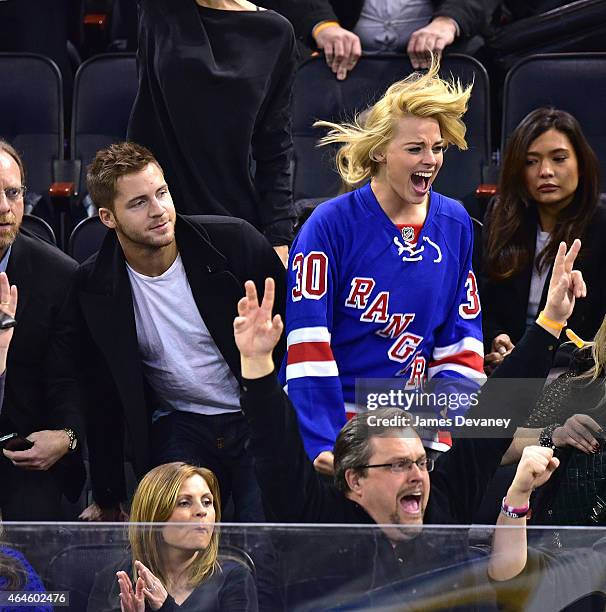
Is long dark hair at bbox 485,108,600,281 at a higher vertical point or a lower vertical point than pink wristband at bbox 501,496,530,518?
higher

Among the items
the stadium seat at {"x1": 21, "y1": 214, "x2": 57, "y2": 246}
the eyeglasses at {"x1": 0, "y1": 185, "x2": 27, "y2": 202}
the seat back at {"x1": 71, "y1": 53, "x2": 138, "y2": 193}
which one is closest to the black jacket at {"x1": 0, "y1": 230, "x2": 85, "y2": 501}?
the eyeglasses at {"x1": 0, "y1": 185, "x2": 27, "y2": 202}

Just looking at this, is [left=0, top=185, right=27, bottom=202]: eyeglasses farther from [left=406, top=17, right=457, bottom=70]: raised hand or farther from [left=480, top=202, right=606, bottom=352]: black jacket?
[left=406, top=17, right=457, bottom=70]: raised hand

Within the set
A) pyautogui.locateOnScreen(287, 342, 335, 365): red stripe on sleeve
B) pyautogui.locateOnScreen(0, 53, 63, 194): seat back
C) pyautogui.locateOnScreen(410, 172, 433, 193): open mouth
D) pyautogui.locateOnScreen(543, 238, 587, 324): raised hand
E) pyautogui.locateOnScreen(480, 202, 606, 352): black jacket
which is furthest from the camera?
pyautogui.locateOnScreen(0, 53, 63, 194): seat back

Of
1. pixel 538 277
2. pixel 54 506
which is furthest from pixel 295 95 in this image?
pixel 54 506

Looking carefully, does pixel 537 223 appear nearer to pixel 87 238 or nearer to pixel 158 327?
pixel 158 327

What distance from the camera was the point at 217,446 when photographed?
2416 millimetres

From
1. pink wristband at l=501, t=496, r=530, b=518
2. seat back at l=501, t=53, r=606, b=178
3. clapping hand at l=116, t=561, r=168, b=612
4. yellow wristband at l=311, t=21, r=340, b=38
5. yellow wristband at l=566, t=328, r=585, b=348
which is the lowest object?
clapping hand at l=116, t=561, r=168, b=612

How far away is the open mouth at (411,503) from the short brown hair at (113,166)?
0.84 metres

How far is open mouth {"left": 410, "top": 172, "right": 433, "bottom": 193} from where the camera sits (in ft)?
7.64

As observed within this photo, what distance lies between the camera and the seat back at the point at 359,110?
3.23m

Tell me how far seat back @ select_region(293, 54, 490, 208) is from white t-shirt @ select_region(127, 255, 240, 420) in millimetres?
839

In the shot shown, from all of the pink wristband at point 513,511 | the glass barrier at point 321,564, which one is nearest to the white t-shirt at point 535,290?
the pink wristband at point 513,511

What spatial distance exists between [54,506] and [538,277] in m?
1.08

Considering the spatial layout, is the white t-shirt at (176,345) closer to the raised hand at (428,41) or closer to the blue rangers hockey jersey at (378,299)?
the blue rangers hockey jersey at (378,299)
